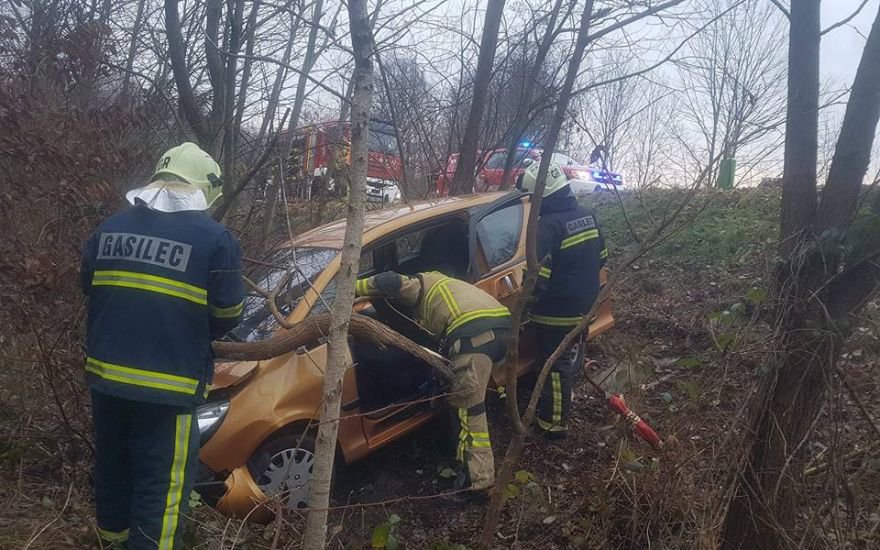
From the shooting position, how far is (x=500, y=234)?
4633 mm

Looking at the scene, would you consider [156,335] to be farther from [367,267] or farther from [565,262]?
[565,262]

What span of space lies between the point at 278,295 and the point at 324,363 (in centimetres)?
44

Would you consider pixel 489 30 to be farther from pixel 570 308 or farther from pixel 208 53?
pixel 570 308

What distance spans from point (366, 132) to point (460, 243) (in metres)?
2.50

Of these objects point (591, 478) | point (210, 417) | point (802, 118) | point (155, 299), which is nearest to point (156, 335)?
point (155, 299)

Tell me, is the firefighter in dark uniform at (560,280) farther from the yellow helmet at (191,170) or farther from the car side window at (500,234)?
the yellow helmet at (191,170)

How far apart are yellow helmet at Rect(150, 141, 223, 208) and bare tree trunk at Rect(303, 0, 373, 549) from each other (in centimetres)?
81

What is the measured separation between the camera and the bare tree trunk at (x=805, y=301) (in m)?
2.69

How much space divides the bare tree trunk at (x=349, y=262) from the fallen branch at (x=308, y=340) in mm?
599

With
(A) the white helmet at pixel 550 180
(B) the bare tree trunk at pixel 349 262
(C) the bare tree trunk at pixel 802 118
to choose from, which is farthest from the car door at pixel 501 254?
(B) the bare tree trunk at pixel 349 262

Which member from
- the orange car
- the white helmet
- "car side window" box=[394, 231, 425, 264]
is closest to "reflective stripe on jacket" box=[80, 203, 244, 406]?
the orange car

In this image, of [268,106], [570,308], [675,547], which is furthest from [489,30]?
[675,547]

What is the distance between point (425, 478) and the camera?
410 centimetres

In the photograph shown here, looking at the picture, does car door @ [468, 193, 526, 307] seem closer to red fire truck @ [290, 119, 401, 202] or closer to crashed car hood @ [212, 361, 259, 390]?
red fire truck @ [290, 119, 401, 202]
